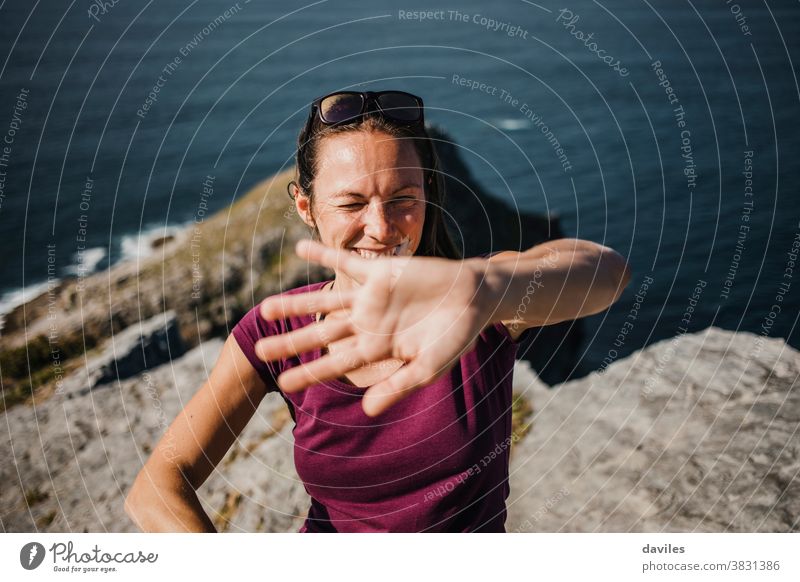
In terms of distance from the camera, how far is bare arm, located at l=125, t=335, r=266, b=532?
4.82ft

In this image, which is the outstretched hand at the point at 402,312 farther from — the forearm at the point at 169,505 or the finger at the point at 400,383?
the forearm at the point at 169,505

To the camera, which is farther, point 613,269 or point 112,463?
point 112,463

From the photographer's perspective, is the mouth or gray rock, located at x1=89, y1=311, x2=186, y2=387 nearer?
the mouth

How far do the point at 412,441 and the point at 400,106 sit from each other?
2.48 ft

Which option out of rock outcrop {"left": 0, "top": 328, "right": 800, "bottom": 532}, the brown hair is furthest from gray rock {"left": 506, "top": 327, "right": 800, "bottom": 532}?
the brown hair

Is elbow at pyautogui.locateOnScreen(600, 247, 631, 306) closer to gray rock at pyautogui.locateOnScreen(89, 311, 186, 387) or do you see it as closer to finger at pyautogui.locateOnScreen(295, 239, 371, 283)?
finger at pyautogui.locateOnScreen(295, 239, 371, 283)

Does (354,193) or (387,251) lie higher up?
(354,193)

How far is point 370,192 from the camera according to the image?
1389 millimetres

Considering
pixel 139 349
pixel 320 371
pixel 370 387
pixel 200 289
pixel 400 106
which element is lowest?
pixel 139 349

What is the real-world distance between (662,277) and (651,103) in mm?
2874

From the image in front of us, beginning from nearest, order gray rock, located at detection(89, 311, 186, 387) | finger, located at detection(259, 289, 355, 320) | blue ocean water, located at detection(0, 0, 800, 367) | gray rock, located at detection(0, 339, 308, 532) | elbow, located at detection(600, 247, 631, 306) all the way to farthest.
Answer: finger, located at detection(259, 289, 355, 320) → elbow, located at detection(600, 247, 631, 306) → gray rock, located at detection(0, 339, 308, 532) → gray rock, located at detection(89, 311, 186, 387) → blue ocean water, located at detection(0, 0, 800, 367)

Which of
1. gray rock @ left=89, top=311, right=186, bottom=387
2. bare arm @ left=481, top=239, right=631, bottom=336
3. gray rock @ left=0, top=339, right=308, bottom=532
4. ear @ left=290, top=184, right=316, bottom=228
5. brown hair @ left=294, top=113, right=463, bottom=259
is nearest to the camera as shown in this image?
bare arm @ left=481, top=239, right=631, bottom=336

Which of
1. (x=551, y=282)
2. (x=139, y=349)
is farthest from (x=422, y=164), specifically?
(x=139, y=349)

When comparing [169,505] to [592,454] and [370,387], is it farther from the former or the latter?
[592,454]
